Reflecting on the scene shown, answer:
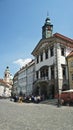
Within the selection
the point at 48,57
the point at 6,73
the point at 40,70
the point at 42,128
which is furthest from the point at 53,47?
the point at 6,73

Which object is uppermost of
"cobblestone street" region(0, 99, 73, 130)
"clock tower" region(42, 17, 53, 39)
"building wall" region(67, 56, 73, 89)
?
"clock tower" region(42, 17, 53, 39)

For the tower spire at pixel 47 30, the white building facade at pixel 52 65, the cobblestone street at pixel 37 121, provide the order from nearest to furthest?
the cobblestone street at pixel 37 121 → the white building facade at pixel 52 65 → the tower spire at pixel 47 30

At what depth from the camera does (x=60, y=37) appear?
153ft

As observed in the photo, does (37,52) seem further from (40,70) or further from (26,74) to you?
(26,74)

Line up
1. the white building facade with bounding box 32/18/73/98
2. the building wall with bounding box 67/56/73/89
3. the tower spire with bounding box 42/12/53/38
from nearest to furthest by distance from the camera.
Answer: the building wall with bounding box 67/56/73/89 → the white building facade with bounding box 32/18/73/98 → the tower spire with bounding box 42/12/53/38

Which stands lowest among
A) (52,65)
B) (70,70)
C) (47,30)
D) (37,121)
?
(37,121)

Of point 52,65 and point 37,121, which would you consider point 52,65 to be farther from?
point 37,121

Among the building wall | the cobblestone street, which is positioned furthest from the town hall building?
the cobblestone street

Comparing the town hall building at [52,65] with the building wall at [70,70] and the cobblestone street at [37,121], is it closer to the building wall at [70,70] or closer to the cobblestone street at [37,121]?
the building wall at [70,70]

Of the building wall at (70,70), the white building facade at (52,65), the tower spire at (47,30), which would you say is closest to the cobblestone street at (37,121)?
the white building facade at (52,65)

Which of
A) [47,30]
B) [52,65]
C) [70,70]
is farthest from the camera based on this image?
[47,30]

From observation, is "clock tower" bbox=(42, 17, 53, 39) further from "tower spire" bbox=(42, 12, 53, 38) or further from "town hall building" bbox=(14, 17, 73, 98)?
"town hall building" bbox=(14, 17, 73, 98)

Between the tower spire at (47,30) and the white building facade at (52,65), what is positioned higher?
the tower spire at (47,30)

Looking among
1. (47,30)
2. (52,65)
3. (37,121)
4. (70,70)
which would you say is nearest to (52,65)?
(52,65)
